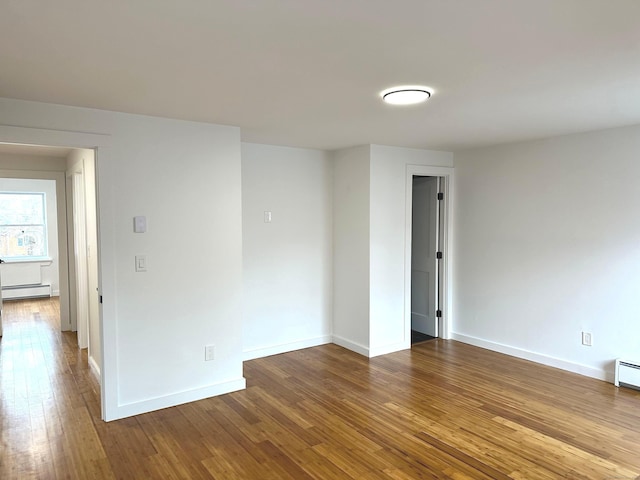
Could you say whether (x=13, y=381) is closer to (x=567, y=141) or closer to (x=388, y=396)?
(x=388, y=396)

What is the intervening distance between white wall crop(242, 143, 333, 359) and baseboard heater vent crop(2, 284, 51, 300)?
5876 mm

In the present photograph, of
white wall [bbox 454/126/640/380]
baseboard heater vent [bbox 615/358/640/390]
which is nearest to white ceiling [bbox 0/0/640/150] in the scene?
white wall [bbox 454/126/640/380]

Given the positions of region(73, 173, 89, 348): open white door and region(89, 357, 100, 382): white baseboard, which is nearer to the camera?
region(89, 357, 100, 382): white baseboard

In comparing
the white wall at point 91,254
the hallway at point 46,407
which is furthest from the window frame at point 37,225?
the white wall at point 91,254

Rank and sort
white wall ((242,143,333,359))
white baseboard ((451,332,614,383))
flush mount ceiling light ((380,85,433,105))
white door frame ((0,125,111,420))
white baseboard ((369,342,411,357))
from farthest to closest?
1. white baseboard ((369,342,411,357))
2. white wall ((242,143,333,359))
3. white baseboard ((451,332,614,383))
4. white door frame ((0,125,111,420))
5. flush mount ceiling light ((380,85,433,105))

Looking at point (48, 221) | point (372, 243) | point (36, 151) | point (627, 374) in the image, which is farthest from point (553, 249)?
point (48, 221)

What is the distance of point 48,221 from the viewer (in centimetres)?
847

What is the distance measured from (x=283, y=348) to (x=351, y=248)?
1376 millimetres

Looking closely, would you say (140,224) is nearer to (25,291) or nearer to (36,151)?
(36,151)

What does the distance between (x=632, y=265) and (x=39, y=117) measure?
191 inches

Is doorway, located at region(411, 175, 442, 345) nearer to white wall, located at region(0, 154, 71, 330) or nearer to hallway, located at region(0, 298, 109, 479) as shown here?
hallway, located at region(0, 298, 109, 479)

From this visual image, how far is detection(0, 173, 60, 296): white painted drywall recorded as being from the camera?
26.1 ft

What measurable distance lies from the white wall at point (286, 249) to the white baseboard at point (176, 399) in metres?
0.82

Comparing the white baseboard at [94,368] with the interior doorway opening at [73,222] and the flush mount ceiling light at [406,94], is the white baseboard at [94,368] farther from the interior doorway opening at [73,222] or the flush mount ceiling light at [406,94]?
the flush mount ceiling light at [406,94]
